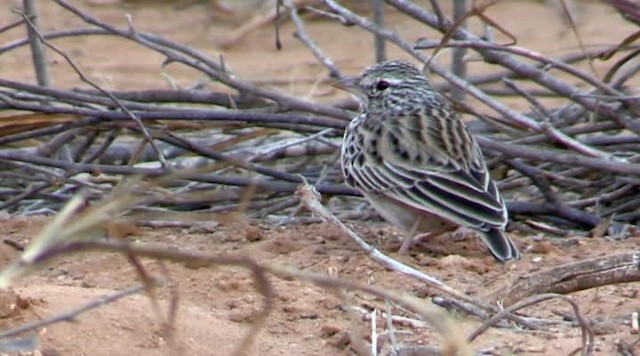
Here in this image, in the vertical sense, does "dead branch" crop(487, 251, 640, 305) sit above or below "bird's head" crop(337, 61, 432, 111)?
above

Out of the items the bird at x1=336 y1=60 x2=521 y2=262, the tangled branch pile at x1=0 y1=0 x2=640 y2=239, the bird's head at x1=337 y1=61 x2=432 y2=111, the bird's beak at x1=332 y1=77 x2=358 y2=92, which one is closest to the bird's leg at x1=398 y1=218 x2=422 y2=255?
the bird at x1=336 y1=60 x2=521 y2=262

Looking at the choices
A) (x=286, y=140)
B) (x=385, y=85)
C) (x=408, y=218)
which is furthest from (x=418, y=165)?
(x=286, y=140)

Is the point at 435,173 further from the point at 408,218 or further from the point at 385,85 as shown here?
the point at 385,85

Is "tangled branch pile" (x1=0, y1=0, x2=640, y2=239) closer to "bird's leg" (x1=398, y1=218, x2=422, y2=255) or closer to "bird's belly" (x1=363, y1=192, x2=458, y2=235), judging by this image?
"bird's belly" (x1=363, y1=192, x2=458, y2=235)

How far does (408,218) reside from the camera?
6379mm

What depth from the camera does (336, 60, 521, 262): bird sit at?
610 centimetres

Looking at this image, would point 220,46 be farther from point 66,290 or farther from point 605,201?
point 66,290

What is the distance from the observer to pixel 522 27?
12.9 metres

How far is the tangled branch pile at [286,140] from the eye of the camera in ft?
22.1

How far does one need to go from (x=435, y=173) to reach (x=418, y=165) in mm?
111

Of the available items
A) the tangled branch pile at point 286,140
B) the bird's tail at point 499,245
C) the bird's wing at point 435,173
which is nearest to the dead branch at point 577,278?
the bird's tail at point 499,245

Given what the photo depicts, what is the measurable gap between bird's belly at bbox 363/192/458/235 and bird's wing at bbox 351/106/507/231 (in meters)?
0.06

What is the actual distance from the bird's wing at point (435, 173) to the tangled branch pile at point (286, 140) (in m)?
0.27

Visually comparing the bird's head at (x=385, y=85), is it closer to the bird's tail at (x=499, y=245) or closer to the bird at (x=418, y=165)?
the bird at (x=418, y=165)
